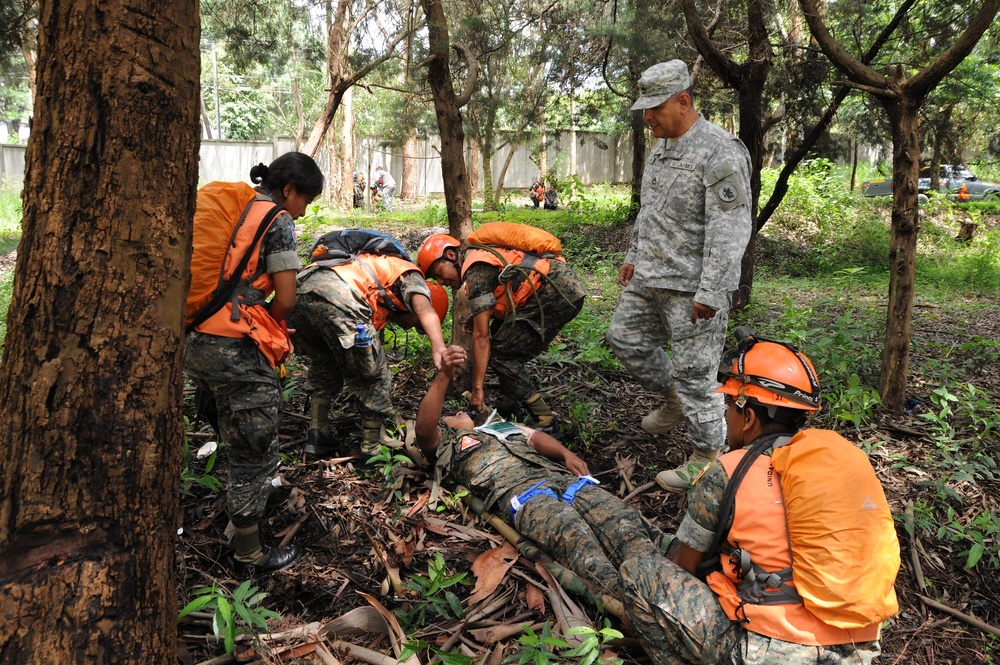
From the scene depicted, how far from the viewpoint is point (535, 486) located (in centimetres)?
363

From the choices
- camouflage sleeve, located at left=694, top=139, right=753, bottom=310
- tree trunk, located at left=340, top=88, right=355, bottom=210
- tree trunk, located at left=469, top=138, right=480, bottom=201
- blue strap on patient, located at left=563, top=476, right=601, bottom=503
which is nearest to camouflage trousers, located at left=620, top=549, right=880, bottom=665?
blue strap on patient, located at left=563, top=476, right=601, bottom=503

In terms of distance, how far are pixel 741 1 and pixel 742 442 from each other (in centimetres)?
722

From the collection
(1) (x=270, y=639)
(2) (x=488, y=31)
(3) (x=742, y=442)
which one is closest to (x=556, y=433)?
(3) (x=742, y=442)

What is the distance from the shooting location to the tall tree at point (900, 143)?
436 cm

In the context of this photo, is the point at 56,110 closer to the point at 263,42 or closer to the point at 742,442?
the point at 742,442

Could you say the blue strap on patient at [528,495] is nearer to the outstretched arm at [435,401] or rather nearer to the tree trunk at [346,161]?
the outstretched arm at [435,401]

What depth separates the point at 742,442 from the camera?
9.09 feet

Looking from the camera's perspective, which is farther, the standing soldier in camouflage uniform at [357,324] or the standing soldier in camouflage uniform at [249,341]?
the standing soldier in camouflage uniform at [357,324]

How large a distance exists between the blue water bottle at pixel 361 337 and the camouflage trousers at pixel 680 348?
1542 mm

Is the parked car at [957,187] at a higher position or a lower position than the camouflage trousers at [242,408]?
higher

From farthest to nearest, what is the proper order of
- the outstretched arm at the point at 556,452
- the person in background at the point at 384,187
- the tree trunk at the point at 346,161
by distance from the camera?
the person in background at the point at 384,187, the tree trunk at the point at 346,161, the outstretched arm at the point at 556,452

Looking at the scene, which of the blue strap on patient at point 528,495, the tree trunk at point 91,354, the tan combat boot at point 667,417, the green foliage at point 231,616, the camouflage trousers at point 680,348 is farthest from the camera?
the tan combat boot at point 667,417

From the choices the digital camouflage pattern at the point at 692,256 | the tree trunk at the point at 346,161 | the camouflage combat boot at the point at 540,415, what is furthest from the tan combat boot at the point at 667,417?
the tree trunk at the point at 346,161

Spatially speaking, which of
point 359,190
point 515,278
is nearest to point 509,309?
point 515,278
